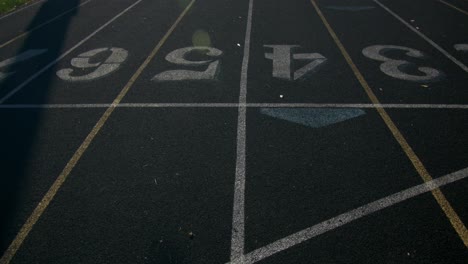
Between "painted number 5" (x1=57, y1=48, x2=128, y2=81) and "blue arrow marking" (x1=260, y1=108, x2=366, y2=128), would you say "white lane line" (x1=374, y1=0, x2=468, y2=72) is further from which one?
"painted number 5" (x1=57, y1=48, x2=128, y2=81)

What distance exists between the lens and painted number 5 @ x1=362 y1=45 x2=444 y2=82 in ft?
24.6

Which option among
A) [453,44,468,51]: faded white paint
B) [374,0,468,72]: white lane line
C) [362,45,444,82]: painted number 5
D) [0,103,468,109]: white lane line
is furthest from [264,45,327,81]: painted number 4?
[453,44,468,51]: faded white paint

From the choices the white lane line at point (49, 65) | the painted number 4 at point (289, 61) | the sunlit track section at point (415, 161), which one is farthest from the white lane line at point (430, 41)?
the white lane line at point (49, 65)

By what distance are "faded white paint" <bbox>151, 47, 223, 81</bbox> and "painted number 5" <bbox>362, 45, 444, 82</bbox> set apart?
3.86 metres

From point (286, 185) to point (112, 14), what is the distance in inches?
436

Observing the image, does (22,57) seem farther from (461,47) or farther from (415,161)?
(461,47)

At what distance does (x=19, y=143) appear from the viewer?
5.94 metres

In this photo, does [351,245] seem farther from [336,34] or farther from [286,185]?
[336,34]

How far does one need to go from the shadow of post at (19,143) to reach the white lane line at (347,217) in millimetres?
3073

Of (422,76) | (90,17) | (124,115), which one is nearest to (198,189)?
(124,115)

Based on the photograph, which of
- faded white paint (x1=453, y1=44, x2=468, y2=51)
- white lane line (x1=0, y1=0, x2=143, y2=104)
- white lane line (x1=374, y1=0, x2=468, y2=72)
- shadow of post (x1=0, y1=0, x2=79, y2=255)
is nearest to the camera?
shadow of post (x1=0, y1=0, x2=79, y2=255)

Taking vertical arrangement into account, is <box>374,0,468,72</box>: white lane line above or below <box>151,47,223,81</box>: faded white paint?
below

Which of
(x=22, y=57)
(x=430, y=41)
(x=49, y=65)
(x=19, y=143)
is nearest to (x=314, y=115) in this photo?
(x=19, y=143)

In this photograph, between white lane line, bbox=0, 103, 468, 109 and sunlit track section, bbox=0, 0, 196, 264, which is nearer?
sunlit track section, bbox=0, 0, 196, 264
